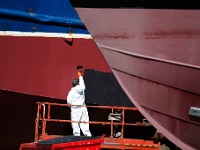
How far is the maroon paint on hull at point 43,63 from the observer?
7.50m

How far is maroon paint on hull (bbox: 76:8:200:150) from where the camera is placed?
14.9 ft

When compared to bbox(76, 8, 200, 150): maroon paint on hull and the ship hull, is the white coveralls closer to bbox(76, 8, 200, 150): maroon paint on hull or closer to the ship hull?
the ship hull

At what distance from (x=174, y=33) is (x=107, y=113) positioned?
3561 mm

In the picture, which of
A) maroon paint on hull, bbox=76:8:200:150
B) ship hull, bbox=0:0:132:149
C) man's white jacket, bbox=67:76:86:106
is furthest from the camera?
ship hull, bbox=0:0:132:149

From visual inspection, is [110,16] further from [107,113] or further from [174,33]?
[107,113]

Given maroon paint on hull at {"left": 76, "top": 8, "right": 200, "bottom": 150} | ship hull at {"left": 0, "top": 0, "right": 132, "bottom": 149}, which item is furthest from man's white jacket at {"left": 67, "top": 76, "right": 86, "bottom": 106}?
maroon paint on hull at {"left": 76, "top": 8, "right": 200, "bottom": 150}

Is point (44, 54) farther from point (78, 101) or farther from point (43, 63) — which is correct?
point (78, 101)

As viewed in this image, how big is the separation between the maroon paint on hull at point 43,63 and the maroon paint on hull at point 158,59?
103 inches

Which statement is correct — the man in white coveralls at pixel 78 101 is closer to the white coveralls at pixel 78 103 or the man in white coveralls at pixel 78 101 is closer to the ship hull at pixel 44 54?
the white coveralls at pixel 78 103

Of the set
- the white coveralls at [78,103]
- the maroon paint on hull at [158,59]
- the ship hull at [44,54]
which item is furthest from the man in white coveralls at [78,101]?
the maroon paint on hull at [158,59]

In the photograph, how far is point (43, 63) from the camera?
24.7 feet

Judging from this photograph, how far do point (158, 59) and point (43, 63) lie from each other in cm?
325

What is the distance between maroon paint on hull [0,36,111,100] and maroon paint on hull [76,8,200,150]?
2615mm

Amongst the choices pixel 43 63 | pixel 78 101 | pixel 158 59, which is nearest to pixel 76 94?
pixel 78 101
